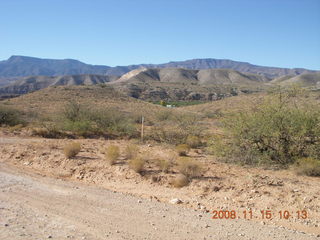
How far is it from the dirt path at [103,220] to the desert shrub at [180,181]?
1595mm

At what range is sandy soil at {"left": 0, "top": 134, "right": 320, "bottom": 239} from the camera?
7.06 meters

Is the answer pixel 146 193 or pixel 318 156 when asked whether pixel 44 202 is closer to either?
pixel 146 193

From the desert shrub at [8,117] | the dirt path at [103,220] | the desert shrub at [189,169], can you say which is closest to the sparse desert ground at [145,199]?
the dirt path at [103,220]

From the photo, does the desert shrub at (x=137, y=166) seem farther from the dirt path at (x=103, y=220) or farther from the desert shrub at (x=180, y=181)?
the dirt path at (x=103, y=220)

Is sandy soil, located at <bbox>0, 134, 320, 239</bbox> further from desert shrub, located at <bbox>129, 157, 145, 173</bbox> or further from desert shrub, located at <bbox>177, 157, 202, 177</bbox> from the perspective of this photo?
desert shrub, located at <bbox>177, 157, 202, 177</bbox>

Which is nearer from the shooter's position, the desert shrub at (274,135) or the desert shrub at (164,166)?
the desert shrub at (164,166)

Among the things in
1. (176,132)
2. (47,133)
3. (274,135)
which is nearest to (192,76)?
(47,133)

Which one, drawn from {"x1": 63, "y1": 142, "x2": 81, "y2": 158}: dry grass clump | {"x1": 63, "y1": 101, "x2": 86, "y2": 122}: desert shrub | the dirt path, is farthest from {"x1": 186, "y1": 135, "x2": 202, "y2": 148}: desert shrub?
{"x1": 63, "y1": 101, "x2": 86, "y2": 122}: desert shrub

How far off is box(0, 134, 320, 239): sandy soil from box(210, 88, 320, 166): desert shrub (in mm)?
1176

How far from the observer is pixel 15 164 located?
13.6 meters

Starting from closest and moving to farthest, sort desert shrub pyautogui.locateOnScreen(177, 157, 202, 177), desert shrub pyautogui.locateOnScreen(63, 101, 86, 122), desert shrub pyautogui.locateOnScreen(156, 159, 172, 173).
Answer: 1. desert shrub pyautogui.locateOnScreen(177, 157, 202, 177)
2. desert shrub pyautogui.locateOnScreen(156, 159, 172, 173)
3. desert shrub pyautogui.locateOnScreen(63, 101, 86, 122)

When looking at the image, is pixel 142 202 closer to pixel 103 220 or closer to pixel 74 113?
pixel 103 220

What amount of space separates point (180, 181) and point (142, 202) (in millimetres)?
1886

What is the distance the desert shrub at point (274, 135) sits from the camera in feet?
44.0
